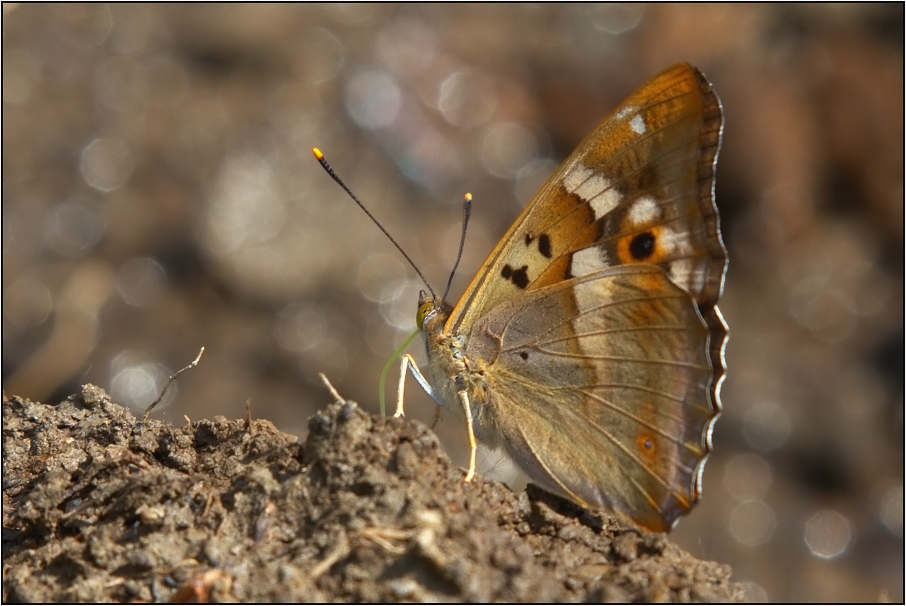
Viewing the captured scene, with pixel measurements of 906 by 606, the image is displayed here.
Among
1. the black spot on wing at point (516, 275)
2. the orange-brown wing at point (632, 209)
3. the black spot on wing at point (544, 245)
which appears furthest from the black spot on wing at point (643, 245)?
the black spot on wing at point (516, 275)

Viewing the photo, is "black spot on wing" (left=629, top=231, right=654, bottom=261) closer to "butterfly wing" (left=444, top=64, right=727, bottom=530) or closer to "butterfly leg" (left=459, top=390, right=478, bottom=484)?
"butterfly wing" (left=444, top=64, right=727, bottom=530)

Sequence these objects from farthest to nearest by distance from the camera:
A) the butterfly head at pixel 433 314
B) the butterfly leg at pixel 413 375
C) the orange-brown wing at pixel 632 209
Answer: the butterfly head at pixel 433 314 → the butterfly leg at pixel 413 375 → the orange-brown wing at pixel 632 209

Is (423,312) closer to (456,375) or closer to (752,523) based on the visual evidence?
(456,375)

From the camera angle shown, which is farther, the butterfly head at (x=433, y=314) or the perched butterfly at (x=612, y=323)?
the butterfly head at (x=433, y=314)

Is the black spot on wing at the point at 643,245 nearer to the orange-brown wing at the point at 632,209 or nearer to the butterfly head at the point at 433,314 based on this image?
the orange-brown wing at the point at 632,209

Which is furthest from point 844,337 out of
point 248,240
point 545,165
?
point 248,240

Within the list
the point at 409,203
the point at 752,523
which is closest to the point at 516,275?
the point at 409,203

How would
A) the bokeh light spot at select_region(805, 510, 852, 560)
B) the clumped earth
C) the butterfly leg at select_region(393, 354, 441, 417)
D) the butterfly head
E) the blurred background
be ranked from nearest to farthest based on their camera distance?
1. the clumped earth
2. the butterfly leg at select_region(393, 354, 441, 417)
3. the butterfly head
4. the blurred background
5. the bokeh light spot at select_region(805, 510, 852, 560)

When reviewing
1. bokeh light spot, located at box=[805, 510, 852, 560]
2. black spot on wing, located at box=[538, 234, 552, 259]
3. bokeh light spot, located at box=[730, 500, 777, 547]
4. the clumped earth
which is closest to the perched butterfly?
black spot on wing, located at box=[538, 234, 552, 259]
